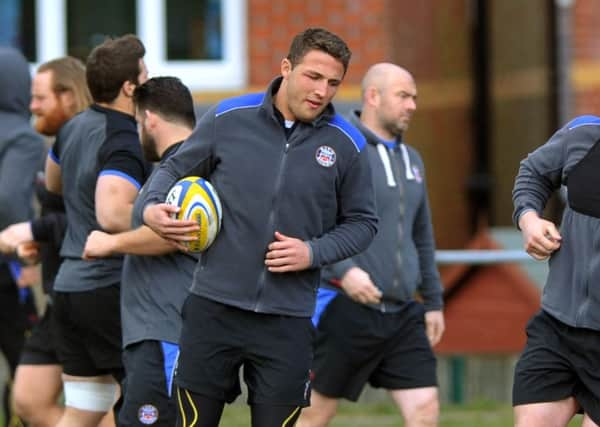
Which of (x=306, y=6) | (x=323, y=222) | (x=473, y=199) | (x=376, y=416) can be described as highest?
(x=306, y=6)

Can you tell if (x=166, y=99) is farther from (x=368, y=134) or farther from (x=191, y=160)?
(x=368, y=134)

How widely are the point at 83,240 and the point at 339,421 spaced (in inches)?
145

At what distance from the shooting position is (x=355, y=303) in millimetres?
7875

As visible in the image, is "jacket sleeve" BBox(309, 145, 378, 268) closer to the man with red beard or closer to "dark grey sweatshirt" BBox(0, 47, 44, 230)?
the man with red beard

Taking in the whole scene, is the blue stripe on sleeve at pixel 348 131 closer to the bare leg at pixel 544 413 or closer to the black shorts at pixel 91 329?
the bare leg at pixel 544 413

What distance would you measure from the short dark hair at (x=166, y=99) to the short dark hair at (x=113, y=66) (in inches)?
14.8

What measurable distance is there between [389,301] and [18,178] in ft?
6.90

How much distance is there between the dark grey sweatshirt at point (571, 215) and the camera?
602 centimetres

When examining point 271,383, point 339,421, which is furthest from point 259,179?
point 339,421

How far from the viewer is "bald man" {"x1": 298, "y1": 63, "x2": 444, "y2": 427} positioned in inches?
303

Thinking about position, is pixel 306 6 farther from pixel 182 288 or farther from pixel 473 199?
pixel 182 288

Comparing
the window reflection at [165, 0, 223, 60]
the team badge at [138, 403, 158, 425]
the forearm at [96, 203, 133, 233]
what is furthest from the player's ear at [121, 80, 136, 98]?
the window reflection at [165, 0, 223, 60]

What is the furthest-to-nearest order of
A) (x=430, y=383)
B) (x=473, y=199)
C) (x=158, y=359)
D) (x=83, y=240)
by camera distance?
(x=473, y=199) < (x=430, y=383) < (x=83, y=240) < (x=158, y=359)

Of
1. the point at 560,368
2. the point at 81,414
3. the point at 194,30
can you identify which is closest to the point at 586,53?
the point at 194,30
